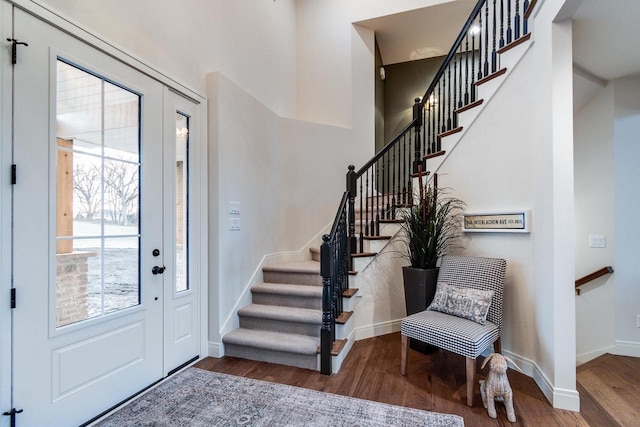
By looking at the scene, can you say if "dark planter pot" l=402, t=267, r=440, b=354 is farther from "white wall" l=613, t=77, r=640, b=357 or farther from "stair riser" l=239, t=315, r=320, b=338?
"white wall" l=613, t=77, r=640, b=357

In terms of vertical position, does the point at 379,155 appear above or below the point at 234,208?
above

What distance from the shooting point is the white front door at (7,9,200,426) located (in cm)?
161

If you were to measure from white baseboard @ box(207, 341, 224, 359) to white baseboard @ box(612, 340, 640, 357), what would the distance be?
12.2 feet

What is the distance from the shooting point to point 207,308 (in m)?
2.83

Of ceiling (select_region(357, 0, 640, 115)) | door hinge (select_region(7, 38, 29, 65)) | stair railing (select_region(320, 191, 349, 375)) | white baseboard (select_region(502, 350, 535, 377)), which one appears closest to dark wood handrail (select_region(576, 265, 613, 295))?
white baseboard (select_region(502, 350, 535, 377))

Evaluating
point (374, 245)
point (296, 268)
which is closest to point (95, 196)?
point (296, 268)

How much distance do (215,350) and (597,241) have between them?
3.85m

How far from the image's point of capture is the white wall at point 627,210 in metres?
2.81

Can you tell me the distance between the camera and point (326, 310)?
252 cm

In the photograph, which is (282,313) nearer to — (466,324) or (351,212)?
(351,212)

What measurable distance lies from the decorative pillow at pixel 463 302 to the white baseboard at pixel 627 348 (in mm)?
1695

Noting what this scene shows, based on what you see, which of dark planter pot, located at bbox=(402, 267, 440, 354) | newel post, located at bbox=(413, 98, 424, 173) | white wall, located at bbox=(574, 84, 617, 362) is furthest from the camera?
newel post, located at bbox=(413, 98, 424, 173)

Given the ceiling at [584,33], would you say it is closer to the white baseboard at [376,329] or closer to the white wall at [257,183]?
the white wall at [257,183]

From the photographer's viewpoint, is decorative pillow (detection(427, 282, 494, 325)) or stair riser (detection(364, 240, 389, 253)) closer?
decorative pillow (detection(427, 282, 494, 325))
